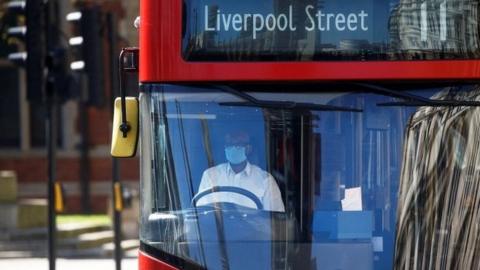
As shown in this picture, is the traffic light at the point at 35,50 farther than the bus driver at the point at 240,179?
Yes

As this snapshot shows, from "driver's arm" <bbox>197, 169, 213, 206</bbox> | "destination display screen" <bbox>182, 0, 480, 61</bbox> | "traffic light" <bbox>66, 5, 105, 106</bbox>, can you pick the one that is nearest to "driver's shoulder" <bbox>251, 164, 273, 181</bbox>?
"driver's arm" <bbox>197, 169, 213, 206</bbox>

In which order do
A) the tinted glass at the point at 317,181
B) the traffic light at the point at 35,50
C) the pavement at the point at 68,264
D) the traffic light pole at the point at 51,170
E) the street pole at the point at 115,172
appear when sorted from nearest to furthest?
the tinted glass at the point at 317,181 → the traffic light at the point at 35,50 → the traffic light pole at the point at 51,170 → the street pole at the point at 115,172 → the pavement at the point at 68,264

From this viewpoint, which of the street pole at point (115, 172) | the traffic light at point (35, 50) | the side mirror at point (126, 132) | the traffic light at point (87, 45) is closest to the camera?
the side mirror at point (126, 132)

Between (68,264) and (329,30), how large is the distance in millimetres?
14336

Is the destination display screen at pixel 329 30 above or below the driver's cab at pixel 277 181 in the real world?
above

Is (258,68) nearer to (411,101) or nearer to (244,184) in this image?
(244,184)

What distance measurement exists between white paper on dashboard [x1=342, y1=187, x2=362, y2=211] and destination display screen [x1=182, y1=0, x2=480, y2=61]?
2.27 ft

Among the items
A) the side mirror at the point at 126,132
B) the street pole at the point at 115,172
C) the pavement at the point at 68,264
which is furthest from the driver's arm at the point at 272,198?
the pavement at the point at 68,264

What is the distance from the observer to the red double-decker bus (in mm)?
6152

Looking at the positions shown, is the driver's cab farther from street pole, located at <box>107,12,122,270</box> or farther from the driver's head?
street pole, located at <box>107,12,122,270</box>

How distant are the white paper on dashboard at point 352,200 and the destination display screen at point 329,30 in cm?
69

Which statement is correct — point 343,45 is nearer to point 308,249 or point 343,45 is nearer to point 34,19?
point 308,249

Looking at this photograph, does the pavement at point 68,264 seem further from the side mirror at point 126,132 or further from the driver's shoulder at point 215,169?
the driver's shoulder at point 215,169

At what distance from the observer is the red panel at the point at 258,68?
6.18m
